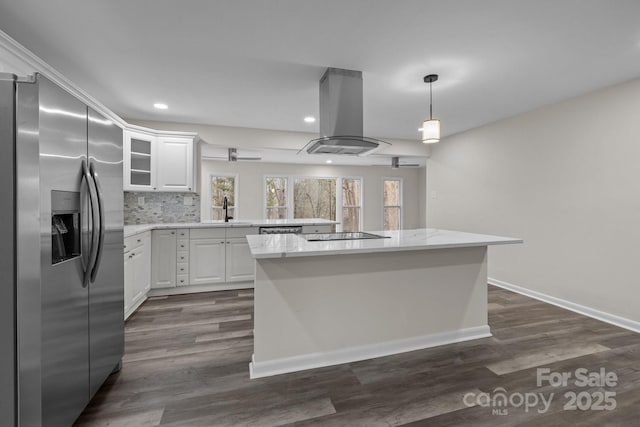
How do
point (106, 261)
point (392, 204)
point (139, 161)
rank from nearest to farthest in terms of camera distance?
point (106, 261) → point (139, 161) → point (392, 204)

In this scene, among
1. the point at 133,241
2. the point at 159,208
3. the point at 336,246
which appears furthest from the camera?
the point at 159,208

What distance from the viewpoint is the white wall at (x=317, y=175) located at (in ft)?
22.6

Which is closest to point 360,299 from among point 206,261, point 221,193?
point 206,261

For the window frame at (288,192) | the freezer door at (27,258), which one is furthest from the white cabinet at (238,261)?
the window frame at (288,192)

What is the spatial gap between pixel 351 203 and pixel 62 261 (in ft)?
23.1

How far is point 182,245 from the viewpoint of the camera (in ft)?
12.3

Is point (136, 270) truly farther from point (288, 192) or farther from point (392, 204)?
point (392, 204)

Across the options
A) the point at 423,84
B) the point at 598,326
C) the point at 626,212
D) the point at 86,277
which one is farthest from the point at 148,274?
the point at 626,212

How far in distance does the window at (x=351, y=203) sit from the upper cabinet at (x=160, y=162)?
15.1ft

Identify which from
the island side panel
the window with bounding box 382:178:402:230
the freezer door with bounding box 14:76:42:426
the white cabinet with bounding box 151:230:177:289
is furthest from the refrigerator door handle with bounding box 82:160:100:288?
the window with bounding box 382:178:402:230

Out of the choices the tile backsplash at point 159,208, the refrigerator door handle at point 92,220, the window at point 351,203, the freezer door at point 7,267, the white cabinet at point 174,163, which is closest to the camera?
the freezer door at point 7,267

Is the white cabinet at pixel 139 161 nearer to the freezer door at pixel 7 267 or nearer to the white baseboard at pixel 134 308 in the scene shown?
the white baseboard at pixel 134 308

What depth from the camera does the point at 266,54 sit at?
7.50ft

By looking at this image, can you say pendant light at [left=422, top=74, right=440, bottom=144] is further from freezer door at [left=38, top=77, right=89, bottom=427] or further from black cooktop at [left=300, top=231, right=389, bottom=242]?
freezer door at [left=38, top=77, right=89, bottom=427]
